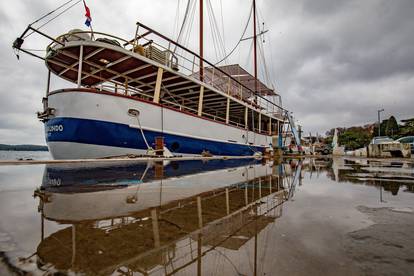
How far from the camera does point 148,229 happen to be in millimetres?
1404

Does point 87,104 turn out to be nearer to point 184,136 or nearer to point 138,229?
point 184,136

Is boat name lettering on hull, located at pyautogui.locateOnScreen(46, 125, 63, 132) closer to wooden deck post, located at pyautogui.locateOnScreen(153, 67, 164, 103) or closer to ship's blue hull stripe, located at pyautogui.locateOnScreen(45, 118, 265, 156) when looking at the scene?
ship's blue hull stripe, located at pyautogui.locateOnScreen(45, 118, 265, 156)

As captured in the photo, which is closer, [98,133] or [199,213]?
[199,213]

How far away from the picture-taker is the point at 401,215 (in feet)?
5.95

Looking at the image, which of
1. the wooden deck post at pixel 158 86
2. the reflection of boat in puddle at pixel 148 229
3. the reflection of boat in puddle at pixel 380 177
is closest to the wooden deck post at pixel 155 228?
the reflection of boat in puddle at pixel 148 229

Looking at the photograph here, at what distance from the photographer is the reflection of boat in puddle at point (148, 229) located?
0.99 metres

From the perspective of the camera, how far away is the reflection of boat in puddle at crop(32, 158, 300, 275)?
0.99 meters

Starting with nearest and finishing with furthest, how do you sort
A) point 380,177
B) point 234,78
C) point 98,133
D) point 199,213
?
1. point 199,213
2. point 380,177
3. point 98,133
4. point 234,78

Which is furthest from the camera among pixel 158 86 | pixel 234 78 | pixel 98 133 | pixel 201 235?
pixel 234 78

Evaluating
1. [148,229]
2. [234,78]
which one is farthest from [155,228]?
[234,78]

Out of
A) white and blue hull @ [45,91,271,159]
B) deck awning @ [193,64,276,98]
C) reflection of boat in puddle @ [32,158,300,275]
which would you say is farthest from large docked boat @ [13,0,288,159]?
reflection of boat in puddle @ [32,158,300,275]

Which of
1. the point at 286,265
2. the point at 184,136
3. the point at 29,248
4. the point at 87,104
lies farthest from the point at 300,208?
the point at 184,136

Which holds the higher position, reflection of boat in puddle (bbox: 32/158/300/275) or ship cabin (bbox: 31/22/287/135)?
ship cabin (bbox: 31/22/287/135)

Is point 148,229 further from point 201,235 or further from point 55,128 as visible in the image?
point 55,128
